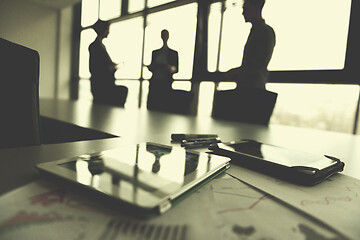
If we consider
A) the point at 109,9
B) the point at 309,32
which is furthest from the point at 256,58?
the point at 109,9

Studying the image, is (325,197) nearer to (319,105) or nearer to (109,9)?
(319,105)

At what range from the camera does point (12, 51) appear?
1.90 feet

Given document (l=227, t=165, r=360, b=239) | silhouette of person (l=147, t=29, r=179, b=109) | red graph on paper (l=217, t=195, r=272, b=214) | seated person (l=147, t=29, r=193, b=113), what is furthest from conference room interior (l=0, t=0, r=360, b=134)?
red graph on paper (l=217, t=195, r=272, b=214)

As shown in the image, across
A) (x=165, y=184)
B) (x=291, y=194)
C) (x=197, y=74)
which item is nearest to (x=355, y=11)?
(x=197, y=74)

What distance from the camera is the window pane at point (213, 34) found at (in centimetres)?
327

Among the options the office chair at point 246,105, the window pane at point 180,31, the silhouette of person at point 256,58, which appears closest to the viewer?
the office chair at point 246,105

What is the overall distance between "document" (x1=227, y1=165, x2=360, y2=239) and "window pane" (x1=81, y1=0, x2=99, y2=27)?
6.24 metres

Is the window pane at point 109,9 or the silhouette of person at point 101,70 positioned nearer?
the silhouette of person at point 101,70

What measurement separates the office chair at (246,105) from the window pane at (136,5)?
340cm

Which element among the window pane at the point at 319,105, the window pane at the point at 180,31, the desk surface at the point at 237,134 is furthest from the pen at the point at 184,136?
the window pane at the point at 180,31

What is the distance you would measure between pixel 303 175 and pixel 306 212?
0.36 ft

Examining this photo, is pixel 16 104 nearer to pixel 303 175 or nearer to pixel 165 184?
pixel 165 184

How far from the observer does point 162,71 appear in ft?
7.94

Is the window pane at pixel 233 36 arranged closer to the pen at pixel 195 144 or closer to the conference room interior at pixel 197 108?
the conference room interior at pixel 197 108
